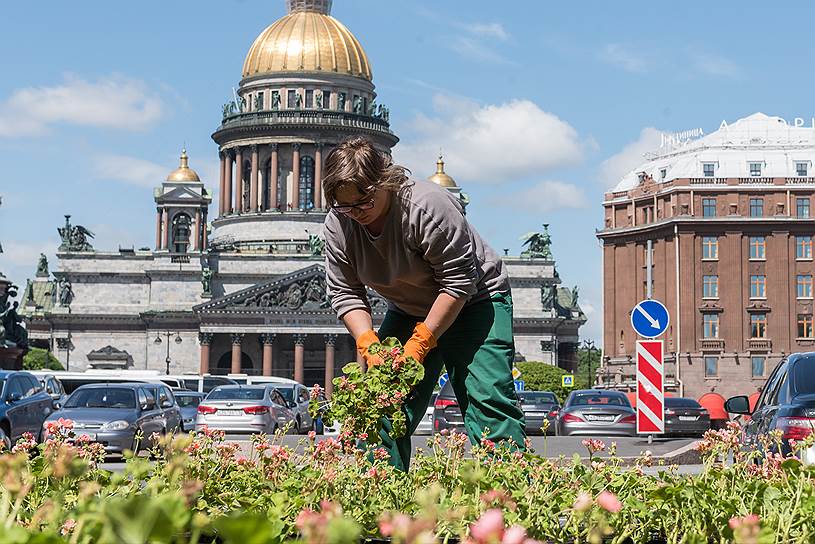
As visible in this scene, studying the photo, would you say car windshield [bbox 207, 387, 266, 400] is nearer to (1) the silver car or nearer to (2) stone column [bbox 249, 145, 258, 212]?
(1) the silver car

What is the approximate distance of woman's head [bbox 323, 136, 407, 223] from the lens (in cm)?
594

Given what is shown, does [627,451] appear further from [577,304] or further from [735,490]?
[577,304]

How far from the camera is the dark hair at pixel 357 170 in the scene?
593cm

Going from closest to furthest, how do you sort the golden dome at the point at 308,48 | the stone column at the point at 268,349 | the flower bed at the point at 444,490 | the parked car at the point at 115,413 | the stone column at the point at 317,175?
the flower bed at the point at 444,490, the parked car at the point at 115,413, the stone column at the point at 268,349, the stone column at the point at 317,175, the golden dome at the point at 308,48

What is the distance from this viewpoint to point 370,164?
6.00 meters

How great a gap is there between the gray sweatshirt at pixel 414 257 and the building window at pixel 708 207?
82.6 m

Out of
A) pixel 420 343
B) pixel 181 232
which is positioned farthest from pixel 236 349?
pixel 420 343

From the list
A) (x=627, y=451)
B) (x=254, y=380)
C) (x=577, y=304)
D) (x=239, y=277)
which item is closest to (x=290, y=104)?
(x=239, y=277)

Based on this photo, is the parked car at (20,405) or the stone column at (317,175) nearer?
the parked car at (20,405)

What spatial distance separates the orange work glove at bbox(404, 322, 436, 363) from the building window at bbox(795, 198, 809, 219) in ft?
276

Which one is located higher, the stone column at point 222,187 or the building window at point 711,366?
the stone column at point 222,187

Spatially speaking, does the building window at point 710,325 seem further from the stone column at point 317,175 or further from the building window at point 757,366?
the stone column at point 317,175

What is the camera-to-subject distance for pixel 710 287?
87500mm

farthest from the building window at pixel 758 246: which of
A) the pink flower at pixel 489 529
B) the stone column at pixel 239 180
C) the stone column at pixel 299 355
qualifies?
the pink flower at pixel 489 529
